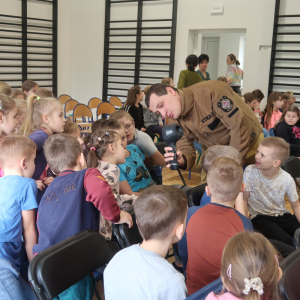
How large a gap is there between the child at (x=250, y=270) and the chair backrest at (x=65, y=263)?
0.65 m

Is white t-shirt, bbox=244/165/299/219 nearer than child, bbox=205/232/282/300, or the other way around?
child, bbox=205/232/282/300

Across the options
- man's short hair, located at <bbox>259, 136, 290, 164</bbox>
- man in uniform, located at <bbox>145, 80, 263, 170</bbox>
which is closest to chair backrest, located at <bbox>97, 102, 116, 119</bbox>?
man in uniform, located at <bbox>145, 80, 263, 170</bbox>

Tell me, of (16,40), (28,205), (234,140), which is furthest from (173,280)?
(16,40)

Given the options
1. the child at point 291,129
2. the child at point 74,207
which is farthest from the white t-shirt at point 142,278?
the child at point 291,129

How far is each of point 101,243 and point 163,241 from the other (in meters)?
0.39

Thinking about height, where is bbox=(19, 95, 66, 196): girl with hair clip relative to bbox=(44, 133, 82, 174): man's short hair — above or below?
above

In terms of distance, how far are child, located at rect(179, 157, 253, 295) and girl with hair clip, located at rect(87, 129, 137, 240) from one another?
0.61 metres

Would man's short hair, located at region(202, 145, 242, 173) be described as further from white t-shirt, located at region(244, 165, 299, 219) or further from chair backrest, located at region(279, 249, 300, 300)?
chair backrest, located at region(279, 249, 300, 300)

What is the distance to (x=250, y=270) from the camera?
0.95m

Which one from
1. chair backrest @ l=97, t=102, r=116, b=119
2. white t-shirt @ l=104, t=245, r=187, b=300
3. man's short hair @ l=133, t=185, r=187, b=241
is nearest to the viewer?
white t-shirt @ l=104, t=245, r=187, b=300

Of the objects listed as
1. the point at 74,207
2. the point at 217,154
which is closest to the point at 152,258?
the point at 74,207

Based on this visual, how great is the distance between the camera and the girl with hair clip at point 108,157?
2020 mm

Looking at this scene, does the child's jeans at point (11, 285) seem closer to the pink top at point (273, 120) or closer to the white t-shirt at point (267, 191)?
the white t-shirt at point (267, 191)

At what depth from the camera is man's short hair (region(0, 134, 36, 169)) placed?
5.90ft
